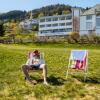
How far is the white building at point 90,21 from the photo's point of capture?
102544mm

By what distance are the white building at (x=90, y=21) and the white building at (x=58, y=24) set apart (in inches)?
333

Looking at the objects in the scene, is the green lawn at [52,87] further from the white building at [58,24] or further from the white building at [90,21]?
the white building at [58,24]

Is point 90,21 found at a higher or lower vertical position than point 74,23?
higher

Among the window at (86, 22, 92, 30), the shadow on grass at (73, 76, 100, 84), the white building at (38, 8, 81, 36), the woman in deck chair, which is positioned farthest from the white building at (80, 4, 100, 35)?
the woman in deck chair

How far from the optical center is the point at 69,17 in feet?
415

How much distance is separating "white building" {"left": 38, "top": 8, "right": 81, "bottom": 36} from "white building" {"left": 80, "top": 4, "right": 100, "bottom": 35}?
8459mm

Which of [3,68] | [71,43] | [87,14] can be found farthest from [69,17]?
[3,68]

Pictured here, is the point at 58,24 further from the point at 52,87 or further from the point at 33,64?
the point at 52,87

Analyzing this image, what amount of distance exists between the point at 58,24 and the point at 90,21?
→ 25874mm

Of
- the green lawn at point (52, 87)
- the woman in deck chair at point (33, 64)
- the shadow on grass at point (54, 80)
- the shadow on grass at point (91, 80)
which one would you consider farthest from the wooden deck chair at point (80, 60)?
the woman in deck chair at point (33, 64)

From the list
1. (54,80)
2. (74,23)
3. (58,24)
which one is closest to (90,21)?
(74,23)

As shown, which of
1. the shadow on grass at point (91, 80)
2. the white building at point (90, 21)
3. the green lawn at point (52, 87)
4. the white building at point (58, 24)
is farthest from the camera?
the white building at point (58, 24)

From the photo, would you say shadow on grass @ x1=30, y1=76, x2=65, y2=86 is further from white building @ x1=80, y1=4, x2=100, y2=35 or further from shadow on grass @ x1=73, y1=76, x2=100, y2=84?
white building @ x1=80, y1=4, x2=100, y2=35

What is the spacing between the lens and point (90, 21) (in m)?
106
